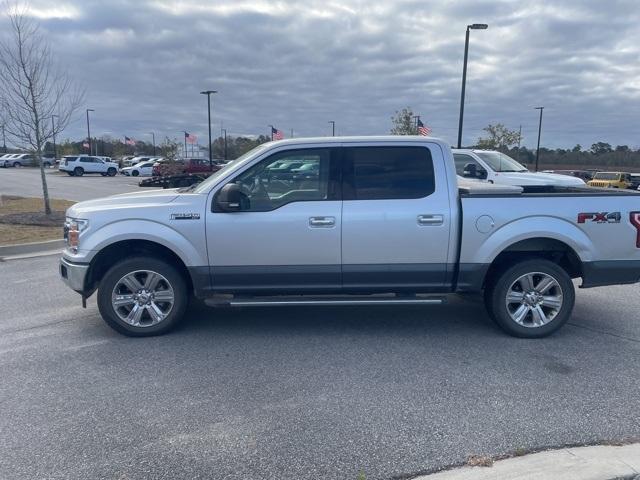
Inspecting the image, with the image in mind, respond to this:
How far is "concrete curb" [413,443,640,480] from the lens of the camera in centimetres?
291

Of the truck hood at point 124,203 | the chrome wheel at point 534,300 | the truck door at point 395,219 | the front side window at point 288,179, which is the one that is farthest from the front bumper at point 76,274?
the chrome wheel at point 534,300

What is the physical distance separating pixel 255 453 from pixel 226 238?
2.30 metres

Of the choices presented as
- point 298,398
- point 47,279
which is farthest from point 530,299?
point 47,279

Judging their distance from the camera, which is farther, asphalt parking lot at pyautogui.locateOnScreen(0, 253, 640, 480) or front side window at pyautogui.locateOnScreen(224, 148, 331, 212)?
front side window at pyautogui.locateOnScreen(224, 148, 331, 212)

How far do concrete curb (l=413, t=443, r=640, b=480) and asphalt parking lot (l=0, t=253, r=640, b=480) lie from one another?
0.39 ft

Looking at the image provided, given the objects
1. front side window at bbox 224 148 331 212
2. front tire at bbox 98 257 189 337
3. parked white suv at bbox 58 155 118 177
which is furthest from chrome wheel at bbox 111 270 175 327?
parked white suv at bbox 58 155 118 177

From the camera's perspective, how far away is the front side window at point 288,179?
504cm

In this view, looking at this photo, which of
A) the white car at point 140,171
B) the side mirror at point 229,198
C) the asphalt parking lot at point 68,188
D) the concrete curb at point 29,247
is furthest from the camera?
the white car at point 140,171

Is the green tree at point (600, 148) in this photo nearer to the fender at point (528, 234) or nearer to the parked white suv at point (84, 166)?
the parked white suv at point (84, 166)

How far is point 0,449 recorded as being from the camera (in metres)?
3.21

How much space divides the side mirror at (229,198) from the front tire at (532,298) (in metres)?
2.68

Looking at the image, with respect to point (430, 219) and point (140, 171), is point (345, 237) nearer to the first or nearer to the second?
point (430, 219)

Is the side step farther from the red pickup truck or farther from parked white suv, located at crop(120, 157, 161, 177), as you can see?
parked white suv, located at crop(120, 157, 161, 177)

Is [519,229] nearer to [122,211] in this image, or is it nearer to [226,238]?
[226,238]
